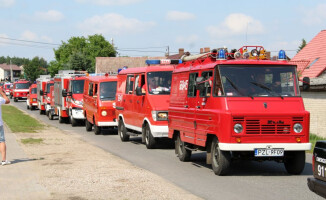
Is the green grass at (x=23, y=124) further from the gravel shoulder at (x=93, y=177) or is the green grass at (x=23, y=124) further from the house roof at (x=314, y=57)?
the house roof at (x=314, y=57)

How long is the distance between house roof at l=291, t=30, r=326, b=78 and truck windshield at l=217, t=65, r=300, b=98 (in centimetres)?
2338

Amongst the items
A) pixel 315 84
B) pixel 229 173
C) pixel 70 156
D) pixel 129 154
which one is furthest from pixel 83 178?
pixel 315 84

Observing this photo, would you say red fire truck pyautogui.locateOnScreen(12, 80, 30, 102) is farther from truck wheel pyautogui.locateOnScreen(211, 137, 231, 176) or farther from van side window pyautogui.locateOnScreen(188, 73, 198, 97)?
truck wheel pyautogui.locateOnScreen(211, 137, 231, 176)

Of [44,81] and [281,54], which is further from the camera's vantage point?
[44,81]

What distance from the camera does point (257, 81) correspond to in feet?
39.3

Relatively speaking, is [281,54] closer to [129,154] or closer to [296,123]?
[296,123]

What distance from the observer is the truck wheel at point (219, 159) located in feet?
37.7

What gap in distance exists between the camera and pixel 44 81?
42500mm

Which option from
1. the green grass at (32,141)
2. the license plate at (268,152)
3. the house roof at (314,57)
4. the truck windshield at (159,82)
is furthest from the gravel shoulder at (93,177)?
the house roof at (314,57)

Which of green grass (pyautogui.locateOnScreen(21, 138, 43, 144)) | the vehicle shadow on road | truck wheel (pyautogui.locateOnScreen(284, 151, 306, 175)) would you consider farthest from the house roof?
truck wheel (pyautogui.locateOnScreen(284, 151, 306, 175))

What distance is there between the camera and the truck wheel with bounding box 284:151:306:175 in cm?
1183

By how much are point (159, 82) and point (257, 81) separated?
6241 millimetres

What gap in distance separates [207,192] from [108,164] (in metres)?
4.06

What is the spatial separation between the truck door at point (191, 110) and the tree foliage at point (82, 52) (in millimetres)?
94154
